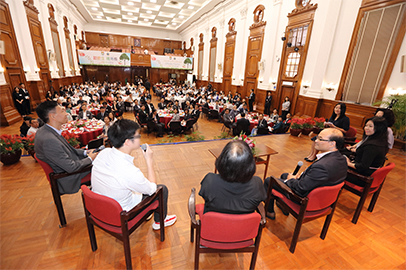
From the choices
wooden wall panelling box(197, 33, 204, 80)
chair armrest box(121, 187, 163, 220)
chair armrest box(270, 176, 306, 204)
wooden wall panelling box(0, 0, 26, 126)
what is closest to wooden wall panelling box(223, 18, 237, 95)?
wooden wall panelling box(197, 33, 204, 80)

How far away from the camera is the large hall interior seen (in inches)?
81.5

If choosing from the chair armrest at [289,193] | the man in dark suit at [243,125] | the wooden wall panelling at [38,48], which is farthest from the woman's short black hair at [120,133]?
the wooden wall panelling at [38,48]

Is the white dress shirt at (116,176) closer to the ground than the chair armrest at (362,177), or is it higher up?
higher up

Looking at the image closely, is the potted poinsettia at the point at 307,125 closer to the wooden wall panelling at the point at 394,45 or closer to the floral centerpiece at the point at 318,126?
the floral centerpiece at the point at 318,126

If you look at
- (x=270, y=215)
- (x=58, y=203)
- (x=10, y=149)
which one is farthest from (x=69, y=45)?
(x=270, y=215)

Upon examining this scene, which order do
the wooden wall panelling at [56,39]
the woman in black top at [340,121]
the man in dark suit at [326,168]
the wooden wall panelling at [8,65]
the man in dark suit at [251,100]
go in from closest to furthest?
the man in dark suit at [326,168] → the woman in black top at [340,121] → the wooden wall panelling at [8,65] → the man in dark suit at [251,100] → the wooden wall panelling at [56,39]

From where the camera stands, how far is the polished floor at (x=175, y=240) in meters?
1.93

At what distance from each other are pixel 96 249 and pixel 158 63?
18.7 m

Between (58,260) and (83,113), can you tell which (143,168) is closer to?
(58,260)

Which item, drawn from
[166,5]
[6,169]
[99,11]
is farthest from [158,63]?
[6,169]

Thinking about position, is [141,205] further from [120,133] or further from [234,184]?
[234,184]

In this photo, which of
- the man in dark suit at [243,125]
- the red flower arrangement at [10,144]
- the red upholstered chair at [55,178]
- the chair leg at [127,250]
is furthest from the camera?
the man in dark suit at [243,125]

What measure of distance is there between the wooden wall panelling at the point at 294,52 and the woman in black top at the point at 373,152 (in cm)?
701

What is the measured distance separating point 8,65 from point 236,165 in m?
10.7
